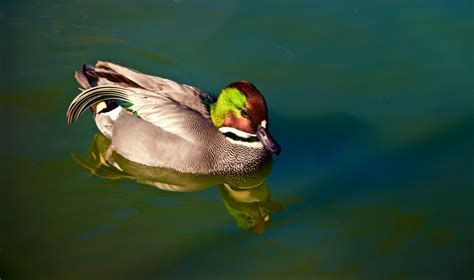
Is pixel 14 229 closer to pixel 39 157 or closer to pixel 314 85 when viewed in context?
pixel 39 157

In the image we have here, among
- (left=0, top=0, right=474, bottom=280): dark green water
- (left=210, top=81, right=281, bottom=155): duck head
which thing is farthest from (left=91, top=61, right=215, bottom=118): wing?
(left=0, top=0, right=474, bottom=280): dark green water

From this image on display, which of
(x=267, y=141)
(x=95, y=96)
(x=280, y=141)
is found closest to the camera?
(x=267, y=141)

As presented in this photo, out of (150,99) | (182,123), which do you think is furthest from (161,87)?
(182,123)

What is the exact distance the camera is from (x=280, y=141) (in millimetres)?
7738

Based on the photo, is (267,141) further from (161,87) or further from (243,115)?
(161,87)

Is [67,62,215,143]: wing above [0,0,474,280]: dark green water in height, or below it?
above

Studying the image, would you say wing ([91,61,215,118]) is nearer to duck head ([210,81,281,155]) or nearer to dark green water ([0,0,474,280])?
duck head ([210,81,281,155])

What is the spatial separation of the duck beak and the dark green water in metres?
0.44

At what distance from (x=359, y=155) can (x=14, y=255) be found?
3.39 m

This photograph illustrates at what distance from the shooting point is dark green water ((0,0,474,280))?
20.5ft

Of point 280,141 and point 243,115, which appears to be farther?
point 280,141

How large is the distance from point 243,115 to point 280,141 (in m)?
0.86

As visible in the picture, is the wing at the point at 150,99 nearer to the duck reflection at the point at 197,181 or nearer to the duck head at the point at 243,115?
the duck head at the point at 243,115

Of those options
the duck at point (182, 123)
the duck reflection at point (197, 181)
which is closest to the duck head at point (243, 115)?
the duck at point (182, 123)
